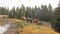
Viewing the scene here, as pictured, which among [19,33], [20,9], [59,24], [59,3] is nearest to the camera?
[19,33]

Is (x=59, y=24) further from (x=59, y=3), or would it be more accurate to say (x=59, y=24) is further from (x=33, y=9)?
(x=33, y=9)

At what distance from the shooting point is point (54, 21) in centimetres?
2947

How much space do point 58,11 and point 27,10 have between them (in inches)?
2210

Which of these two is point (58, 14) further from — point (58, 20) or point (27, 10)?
point (27, 10)

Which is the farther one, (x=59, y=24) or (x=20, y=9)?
(x=20, y=9)

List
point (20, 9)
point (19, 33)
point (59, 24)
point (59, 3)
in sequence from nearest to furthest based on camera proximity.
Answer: point (19, 33) < point (59, 24) < point (59, 3) < point (20, 9)

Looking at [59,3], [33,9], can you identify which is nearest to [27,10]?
[33,9]

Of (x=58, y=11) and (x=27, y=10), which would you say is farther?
(x=27, y=10)

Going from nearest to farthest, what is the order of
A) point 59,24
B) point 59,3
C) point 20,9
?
point 59,24, point 59,3, point 20,9

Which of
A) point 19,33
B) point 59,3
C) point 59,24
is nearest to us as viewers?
point 19,33

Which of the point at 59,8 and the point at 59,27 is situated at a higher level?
the point at 59,8

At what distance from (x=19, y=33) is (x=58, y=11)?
14.0 m

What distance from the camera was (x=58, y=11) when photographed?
99.6ft

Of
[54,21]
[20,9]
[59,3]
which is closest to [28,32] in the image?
[54,21]
